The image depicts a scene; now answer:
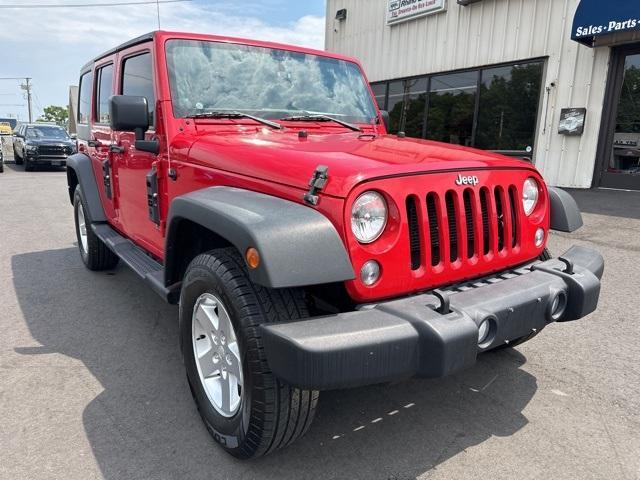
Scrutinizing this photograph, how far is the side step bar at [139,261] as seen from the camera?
8.95ft

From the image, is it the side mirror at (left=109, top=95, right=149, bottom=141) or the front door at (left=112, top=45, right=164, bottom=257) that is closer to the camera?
the side mirror at (left=109, top=95, right=149, bottom=141)

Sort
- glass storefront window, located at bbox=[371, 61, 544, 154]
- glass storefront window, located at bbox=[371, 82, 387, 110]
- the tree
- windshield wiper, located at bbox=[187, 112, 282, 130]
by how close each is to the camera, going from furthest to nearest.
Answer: the tree, glass storefront window, located at bbox=[371, 82, 387, 110], glass storefront window, located at bbox=[371, 61, 544, 154], windshield wiper, located at bbox=[187, 112, 282, 130]

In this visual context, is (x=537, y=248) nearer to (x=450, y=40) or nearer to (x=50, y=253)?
(x=50, y=253)

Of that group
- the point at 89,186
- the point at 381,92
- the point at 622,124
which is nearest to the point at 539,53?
the point at 622,124

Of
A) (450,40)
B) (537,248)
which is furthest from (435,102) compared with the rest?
(537,248)

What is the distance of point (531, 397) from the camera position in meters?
2.75

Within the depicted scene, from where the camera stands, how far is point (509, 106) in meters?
11.0

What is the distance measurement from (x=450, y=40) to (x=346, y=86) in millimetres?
9654

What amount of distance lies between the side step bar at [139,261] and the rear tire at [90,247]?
32 centimetres

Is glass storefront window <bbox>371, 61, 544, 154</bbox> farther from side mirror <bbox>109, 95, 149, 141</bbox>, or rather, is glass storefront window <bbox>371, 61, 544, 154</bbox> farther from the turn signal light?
the turn signal light

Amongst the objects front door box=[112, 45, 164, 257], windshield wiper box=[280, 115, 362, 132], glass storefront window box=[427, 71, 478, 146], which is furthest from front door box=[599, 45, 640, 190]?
front door box=[112, 45, 164, 257]

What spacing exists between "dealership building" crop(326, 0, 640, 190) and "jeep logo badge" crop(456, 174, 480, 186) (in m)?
8.06

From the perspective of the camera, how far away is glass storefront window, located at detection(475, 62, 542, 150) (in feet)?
34.8

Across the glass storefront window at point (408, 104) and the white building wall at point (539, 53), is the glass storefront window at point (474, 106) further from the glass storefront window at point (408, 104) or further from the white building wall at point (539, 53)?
the white building wall at point (539, 53)
